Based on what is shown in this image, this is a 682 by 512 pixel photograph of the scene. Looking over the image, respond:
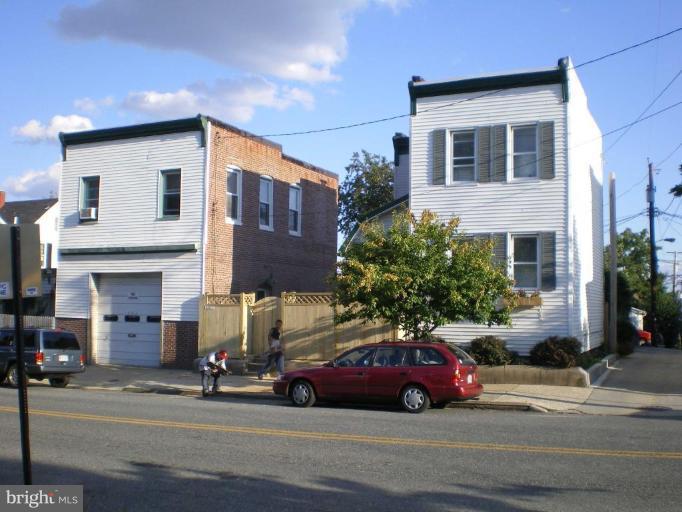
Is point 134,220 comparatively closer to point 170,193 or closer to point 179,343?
point 170,193

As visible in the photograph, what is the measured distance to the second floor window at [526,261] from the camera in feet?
68.4

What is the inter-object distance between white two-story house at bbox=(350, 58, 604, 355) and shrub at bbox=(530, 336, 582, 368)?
28.8 inches

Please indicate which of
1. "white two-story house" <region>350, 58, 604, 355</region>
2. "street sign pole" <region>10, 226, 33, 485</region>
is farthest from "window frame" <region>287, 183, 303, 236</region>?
"street sign pole" <region>10, 226, 33, 485</region>

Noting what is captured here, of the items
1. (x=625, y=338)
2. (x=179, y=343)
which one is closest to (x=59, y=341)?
(x=179, y=343)

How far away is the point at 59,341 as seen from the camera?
2038cm

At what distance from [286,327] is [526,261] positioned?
24.2 feet

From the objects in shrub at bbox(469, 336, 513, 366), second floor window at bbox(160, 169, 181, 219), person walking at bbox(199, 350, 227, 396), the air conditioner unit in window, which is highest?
second floor window at bbox(160, 169, 181, 219)

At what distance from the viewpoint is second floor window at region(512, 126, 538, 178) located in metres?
21.1

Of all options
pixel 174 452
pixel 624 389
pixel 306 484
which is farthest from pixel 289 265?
pixel 306 484

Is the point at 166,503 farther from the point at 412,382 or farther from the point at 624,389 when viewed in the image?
the point at 624,389

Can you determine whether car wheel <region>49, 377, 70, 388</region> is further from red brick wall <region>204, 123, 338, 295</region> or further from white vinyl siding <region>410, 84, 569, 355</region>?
white vinyl siding <region>410, 84, 569, 355</region>

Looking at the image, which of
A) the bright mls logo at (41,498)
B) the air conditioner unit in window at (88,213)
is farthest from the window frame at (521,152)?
the bright mls logo at (41,498)

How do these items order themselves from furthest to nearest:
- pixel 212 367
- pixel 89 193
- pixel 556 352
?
pixel 89 193 < pixel 556 352 < pixel 212 367

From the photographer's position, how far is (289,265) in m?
28.8
